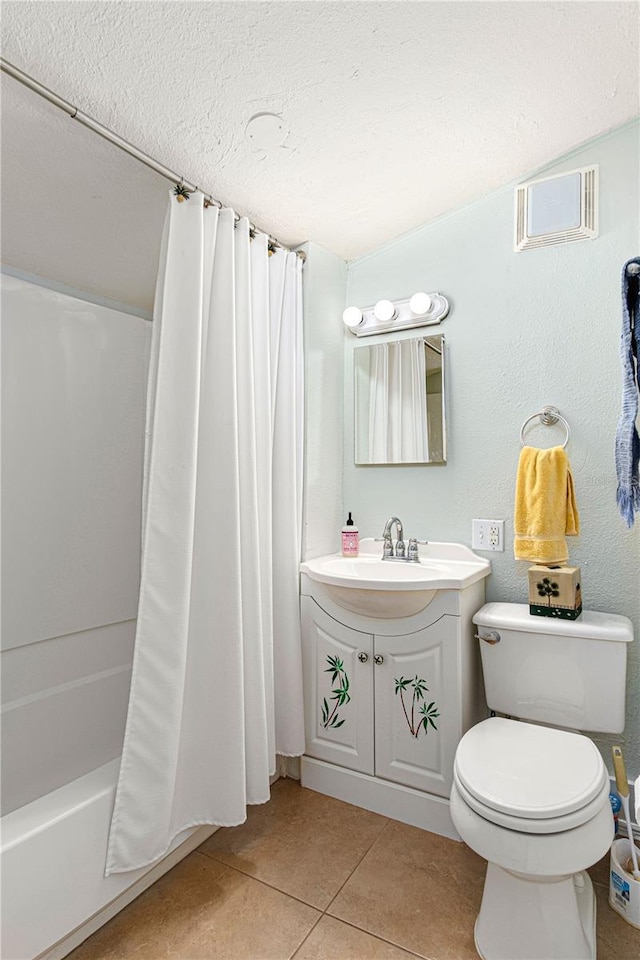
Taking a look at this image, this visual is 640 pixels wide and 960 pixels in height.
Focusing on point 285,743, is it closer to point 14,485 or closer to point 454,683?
point 454,683

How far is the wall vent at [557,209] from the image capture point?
1888 millimetres

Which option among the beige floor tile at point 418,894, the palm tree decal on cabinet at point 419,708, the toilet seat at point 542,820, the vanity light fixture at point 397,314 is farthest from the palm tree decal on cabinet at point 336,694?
the vanity light fixture at point 397,314

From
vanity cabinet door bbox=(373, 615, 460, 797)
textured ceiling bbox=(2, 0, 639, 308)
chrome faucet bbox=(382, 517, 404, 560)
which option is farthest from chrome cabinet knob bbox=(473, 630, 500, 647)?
textured ceiling bbox=(2, 0, 639, 308)

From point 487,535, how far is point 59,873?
1725 mm

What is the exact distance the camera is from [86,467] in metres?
2.19

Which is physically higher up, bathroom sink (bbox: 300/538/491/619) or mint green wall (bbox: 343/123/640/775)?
mint green wall (bbox: 343/123/640/775)

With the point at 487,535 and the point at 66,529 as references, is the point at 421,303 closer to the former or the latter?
the point at 487,535

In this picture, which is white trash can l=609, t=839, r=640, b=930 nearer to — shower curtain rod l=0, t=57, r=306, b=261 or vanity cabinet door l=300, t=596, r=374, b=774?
vanity cabinet door l=300, t=596, r=374, b=774

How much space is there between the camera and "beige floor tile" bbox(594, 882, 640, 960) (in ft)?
4.29

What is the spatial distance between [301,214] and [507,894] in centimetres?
232

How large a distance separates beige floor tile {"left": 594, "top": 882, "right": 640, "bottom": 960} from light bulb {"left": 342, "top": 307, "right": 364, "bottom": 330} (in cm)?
224

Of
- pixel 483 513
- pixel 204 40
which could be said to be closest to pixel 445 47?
pixel 204 40

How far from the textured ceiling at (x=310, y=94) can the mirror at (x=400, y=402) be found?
2.07 ft

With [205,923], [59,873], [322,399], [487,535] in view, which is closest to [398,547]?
[487,535]
